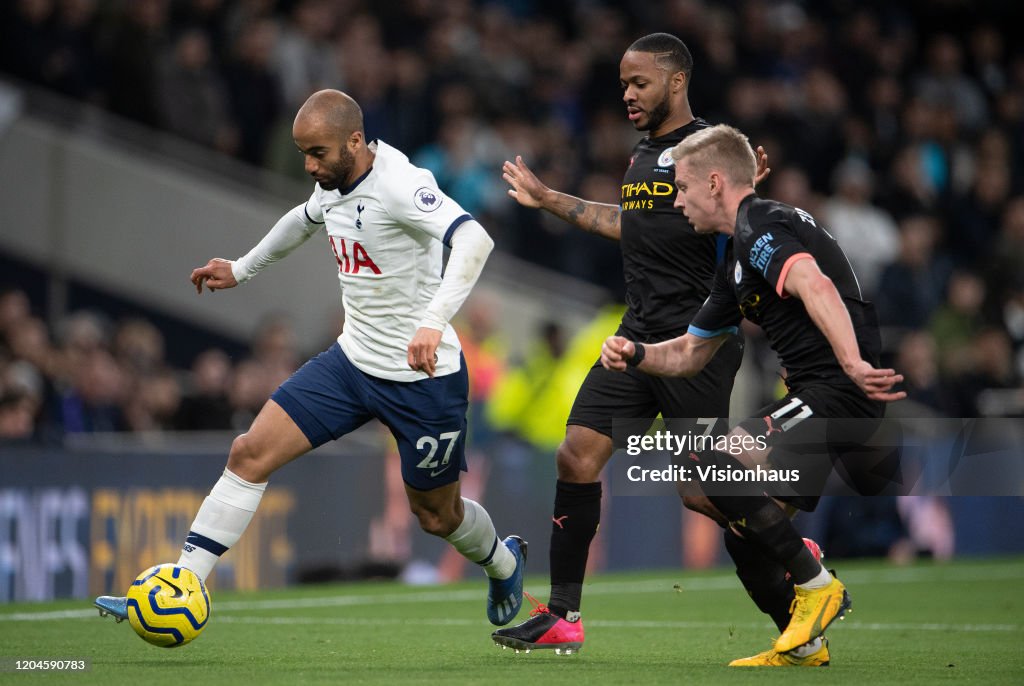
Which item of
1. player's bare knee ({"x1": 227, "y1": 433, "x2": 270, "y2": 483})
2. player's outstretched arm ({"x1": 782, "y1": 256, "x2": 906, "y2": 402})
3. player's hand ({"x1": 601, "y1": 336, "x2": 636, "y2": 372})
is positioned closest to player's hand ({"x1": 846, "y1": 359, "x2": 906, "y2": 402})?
player's outstretched arm ({"x1": 782, "y1": 256, "x2": 906, "y2": 402})

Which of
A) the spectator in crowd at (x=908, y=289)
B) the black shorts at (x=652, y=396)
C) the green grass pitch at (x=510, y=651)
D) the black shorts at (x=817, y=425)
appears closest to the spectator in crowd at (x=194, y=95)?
the green grass pitch at (x=510, y=651)

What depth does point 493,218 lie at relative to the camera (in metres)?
15.6

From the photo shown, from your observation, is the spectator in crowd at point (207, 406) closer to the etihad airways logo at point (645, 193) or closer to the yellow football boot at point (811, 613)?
the etihad airways logo at point (645, 193)

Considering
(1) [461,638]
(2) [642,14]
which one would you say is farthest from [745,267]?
(2) [642,14]

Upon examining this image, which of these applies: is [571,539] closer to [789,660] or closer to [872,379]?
[789,660]

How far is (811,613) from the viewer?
20.6ft

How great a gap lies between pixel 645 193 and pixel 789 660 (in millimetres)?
2091

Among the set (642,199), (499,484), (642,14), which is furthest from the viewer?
(642,14)

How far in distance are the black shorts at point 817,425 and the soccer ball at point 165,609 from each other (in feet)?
7.45

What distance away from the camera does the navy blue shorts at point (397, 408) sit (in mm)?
7027

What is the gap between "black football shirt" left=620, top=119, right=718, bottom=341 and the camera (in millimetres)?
7098

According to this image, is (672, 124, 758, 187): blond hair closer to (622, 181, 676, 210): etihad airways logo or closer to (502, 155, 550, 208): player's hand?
(622, 181, 676, 210): etihad airways logo

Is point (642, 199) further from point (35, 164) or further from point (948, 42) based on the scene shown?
point (948, 42)

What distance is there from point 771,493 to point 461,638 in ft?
7.05
